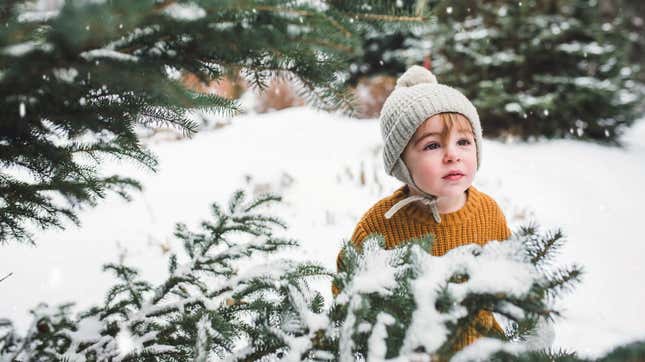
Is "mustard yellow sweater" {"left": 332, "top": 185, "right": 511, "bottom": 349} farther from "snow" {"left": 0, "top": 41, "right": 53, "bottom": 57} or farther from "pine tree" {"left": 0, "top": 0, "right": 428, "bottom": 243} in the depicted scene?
"snow" {"left": 0, "top": 41, "right": 53, "bottom": 57}

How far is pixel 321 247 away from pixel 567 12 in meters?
6.71

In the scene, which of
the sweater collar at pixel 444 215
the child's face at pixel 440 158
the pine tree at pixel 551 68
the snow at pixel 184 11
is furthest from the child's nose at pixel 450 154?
the pine tree at pixel 551 68

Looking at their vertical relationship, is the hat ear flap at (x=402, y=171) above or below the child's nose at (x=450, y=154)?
below

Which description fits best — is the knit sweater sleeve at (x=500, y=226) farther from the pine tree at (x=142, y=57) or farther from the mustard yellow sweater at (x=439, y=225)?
the pine tree at (x=142, y=57)

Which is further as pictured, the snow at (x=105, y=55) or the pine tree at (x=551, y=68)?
the pine tree at (x=551, y=68)

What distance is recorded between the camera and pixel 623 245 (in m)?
3.87

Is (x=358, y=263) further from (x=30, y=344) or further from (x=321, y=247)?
(x=321, y=247)

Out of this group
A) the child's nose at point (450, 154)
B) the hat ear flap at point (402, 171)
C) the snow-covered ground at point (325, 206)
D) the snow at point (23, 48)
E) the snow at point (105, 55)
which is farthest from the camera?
the snow-covered ground at point (325, 206)

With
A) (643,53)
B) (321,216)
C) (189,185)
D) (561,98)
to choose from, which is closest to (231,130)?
(189,185)

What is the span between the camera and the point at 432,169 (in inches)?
61.4

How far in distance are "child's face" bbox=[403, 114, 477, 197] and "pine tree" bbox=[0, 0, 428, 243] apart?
66 centimetres

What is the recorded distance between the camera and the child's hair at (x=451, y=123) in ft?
5.26

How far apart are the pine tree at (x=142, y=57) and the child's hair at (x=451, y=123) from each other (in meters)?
0.70

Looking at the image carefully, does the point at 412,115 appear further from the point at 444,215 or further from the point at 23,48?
the point at 23,48
